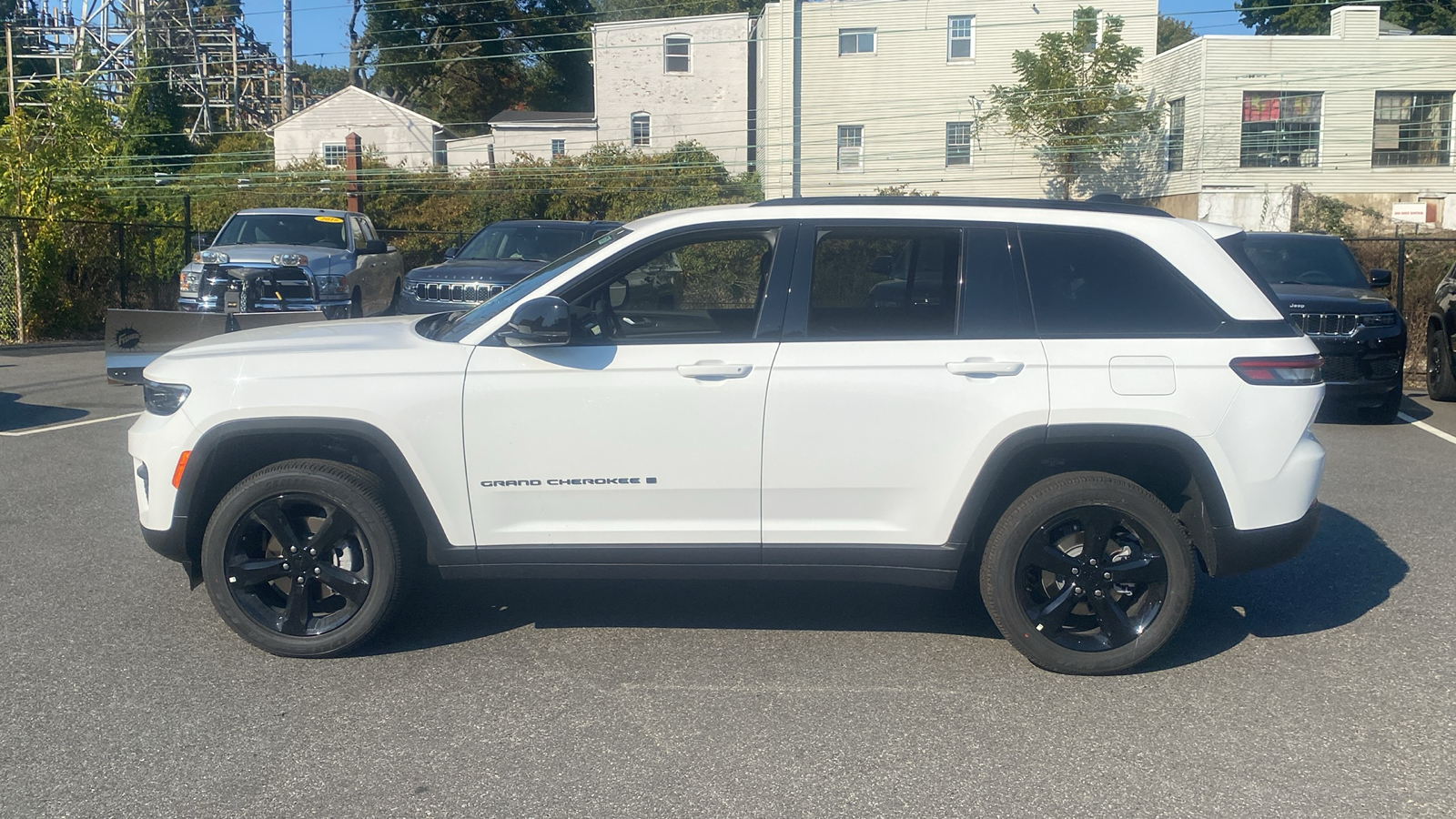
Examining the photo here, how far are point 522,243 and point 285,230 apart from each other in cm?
364

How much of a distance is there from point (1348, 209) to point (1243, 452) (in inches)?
1320

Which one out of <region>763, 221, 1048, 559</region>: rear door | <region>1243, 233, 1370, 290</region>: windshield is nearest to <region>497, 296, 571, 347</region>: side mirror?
Result: <region>763, 221, 1048, 559</region>: rear door

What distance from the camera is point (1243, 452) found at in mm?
4828

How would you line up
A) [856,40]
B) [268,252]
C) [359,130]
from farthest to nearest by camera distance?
[359,130]
[856,40]
[268,252]

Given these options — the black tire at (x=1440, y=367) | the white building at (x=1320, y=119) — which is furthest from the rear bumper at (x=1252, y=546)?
the white building at (x=1320, y=119)

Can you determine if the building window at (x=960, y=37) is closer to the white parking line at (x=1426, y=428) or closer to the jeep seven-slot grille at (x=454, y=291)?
the jeep seven-slot grille at (x=454, y=291)

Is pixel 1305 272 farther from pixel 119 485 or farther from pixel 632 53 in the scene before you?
pixel 632 53

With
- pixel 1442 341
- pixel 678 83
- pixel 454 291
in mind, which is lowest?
pixel 1442 341

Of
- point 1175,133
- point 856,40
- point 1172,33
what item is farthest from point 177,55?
point 1172,33

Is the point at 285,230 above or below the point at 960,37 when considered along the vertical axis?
below

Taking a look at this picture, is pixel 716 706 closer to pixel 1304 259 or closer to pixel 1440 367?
pixel 1304 259

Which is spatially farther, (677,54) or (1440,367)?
(677,54)

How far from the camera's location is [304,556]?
196 inches

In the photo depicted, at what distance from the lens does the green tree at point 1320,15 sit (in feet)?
168
